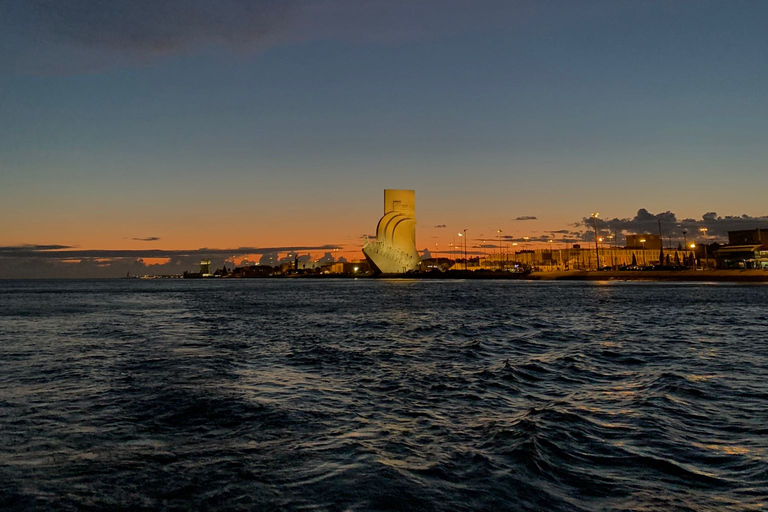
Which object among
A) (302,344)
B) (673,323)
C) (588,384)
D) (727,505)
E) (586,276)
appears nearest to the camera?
(727,505)

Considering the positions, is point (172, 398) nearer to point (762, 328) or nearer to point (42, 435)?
point (42, 435)

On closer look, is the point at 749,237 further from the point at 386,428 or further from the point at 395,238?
the point at 386,428

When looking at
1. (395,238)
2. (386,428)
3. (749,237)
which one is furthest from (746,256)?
(386,428)

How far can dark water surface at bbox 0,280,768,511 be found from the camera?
466 cm

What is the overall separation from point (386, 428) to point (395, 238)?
433 ft

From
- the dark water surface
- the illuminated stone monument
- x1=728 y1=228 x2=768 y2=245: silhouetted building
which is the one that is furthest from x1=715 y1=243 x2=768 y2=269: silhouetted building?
the dark water surface

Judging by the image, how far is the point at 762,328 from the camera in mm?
19469

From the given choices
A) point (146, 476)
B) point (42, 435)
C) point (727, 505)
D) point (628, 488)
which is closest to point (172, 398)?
point (42, 435)

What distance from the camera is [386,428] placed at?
675 cm

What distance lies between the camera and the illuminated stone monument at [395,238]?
451ft

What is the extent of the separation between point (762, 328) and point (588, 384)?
543 inches

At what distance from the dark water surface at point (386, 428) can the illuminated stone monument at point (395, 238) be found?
402ft

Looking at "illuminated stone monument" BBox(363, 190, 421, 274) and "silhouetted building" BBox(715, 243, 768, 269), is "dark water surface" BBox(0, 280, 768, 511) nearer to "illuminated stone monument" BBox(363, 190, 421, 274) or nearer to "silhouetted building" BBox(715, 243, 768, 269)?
"silhouetted building" BBox(715, 243, 768, 269)

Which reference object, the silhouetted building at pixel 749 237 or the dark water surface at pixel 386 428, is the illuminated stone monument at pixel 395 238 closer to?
the silhouetted building at pixel 749 237
